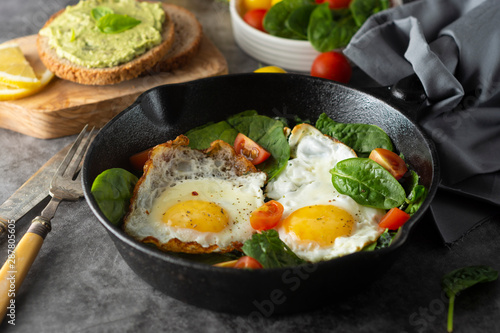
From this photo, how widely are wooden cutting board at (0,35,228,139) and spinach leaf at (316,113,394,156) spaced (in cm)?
129

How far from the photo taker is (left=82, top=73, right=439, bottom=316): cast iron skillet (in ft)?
6.43

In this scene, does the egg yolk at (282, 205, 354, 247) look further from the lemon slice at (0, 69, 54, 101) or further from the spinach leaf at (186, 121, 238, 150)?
the lemon slice at (0, 69, 54, 101)

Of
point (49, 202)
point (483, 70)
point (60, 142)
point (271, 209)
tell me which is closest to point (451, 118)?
point (483, 70)

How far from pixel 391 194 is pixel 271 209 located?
577 millimetres

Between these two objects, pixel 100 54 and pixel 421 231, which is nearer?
pixel 421 231

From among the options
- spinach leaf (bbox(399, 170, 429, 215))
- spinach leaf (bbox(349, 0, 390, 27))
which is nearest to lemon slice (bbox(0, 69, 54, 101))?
spinach leaf (bbox(349, 0, 390, 27))

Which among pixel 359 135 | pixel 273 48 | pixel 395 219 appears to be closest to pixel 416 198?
pixel 395 219

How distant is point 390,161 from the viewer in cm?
263

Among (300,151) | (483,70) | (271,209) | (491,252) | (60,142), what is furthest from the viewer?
(60,142)

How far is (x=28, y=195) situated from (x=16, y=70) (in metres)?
1.11

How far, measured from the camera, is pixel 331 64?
11.8 feet

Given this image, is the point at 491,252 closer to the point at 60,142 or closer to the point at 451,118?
the point at 451,118

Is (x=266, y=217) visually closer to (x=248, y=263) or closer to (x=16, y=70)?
(x=248, y=263)

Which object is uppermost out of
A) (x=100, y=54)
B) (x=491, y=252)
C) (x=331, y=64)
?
(x=100, y=54)
